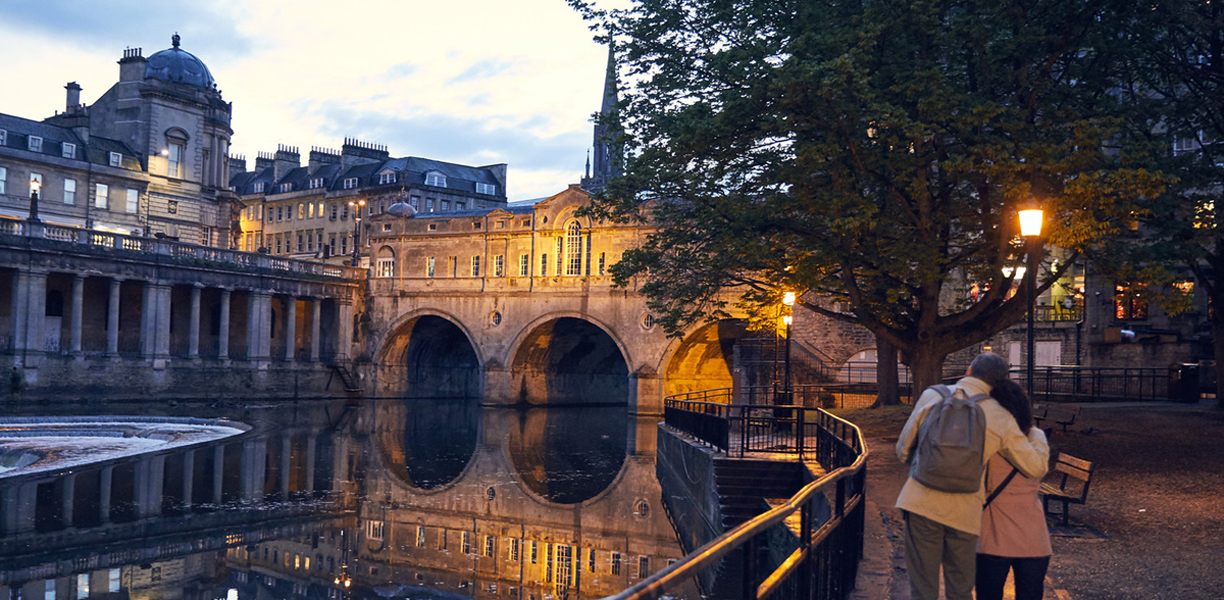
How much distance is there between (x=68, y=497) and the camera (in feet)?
60.5

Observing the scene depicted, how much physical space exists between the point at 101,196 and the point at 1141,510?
59.4 metres

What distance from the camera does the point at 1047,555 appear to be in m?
6.57

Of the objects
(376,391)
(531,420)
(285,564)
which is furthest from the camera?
(376,391)

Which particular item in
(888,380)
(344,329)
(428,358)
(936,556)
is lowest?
(428,358)

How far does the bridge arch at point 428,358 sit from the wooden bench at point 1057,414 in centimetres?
3726

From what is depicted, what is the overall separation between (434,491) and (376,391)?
A: 120ft

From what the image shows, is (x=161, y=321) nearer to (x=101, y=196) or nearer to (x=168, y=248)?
(x=168, y=248)

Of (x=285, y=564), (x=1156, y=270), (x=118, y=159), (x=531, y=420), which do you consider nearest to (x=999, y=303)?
Result: (x=1156, y=270)

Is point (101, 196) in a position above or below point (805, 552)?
above

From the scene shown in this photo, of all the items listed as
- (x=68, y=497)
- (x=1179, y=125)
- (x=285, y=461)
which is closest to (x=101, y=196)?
(x=285, y=461)

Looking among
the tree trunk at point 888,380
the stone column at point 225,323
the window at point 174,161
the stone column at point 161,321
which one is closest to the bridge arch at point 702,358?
the tree trunk at point 888,380

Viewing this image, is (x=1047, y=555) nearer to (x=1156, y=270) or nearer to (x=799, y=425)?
(x=799, y=425)

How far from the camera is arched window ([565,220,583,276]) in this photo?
54.3 metres

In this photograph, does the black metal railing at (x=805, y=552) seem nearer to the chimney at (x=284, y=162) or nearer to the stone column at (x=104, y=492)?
the stone column at (x=104, y=492)
